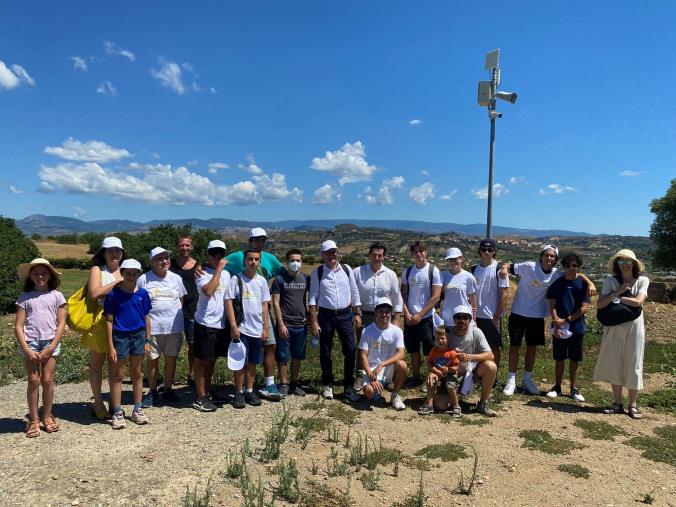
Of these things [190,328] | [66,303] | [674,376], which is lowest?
[674,376]

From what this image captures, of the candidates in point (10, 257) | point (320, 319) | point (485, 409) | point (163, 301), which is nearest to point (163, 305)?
point (163, 301)

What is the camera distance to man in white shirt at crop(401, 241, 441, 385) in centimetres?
695

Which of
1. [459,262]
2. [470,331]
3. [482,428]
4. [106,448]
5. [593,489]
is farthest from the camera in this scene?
[459,262]

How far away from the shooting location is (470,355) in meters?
6.15

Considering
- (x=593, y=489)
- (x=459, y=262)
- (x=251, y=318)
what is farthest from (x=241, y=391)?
(x=593, y=489)

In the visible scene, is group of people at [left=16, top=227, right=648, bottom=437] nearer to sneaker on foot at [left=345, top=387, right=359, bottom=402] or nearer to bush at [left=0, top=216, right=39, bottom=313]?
sneaker on foot at [left=345, top=387, right=359, bottom=402]

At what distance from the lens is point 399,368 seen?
6375mm

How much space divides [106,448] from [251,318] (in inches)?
86.2

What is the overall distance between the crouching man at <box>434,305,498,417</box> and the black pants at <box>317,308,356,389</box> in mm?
1361

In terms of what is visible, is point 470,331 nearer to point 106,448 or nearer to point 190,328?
point 190,328

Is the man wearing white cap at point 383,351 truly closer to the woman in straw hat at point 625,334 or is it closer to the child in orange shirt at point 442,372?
the child in orange shirt at point 442,372

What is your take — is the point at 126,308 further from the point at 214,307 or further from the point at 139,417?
the point at 139,417

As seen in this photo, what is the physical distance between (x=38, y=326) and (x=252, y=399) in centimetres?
278

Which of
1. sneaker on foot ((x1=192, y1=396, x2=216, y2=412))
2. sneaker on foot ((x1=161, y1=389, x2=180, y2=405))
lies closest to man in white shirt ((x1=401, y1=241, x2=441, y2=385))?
sneaker on foot ((x1=192, y1=396, x2=216, y2=412))
